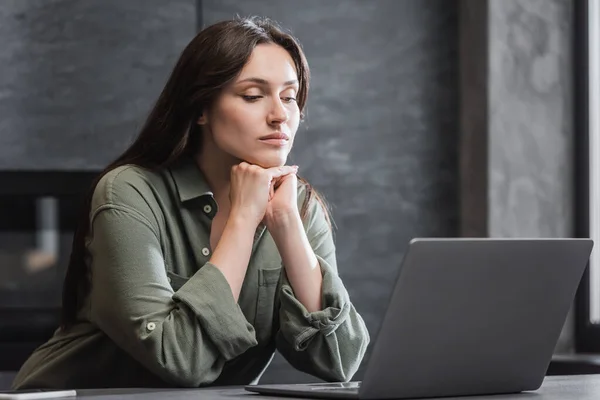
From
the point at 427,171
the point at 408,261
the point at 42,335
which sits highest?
the point at 408,261

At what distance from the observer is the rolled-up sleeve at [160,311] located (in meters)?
1.50

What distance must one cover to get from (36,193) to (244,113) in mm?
1321

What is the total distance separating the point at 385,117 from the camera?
3.16m

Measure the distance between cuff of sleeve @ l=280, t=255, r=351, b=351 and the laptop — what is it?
1.35 ft

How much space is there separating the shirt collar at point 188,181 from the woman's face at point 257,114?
2.5 inches

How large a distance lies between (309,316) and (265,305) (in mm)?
128

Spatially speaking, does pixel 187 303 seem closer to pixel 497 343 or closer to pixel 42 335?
pixel 497 343

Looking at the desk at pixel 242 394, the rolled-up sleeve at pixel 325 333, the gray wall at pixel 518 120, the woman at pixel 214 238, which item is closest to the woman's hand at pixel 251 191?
the woman at pixel 214 238

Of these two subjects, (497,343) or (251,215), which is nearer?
(497,343)

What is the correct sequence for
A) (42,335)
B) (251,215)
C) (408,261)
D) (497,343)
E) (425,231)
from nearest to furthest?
(408,261) → (497,343) → (251,215) → (42,335) → (425,231)

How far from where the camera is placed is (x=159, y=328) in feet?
4.92

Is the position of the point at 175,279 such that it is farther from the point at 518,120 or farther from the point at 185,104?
the point at 518,120

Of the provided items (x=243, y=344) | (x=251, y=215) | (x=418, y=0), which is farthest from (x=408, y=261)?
(x=418, y=0)

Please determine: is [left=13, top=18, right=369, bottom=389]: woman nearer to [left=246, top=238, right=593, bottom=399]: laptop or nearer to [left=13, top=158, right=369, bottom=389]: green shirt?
[left=13, top=158, right=369, bottom=389]: green shirt
